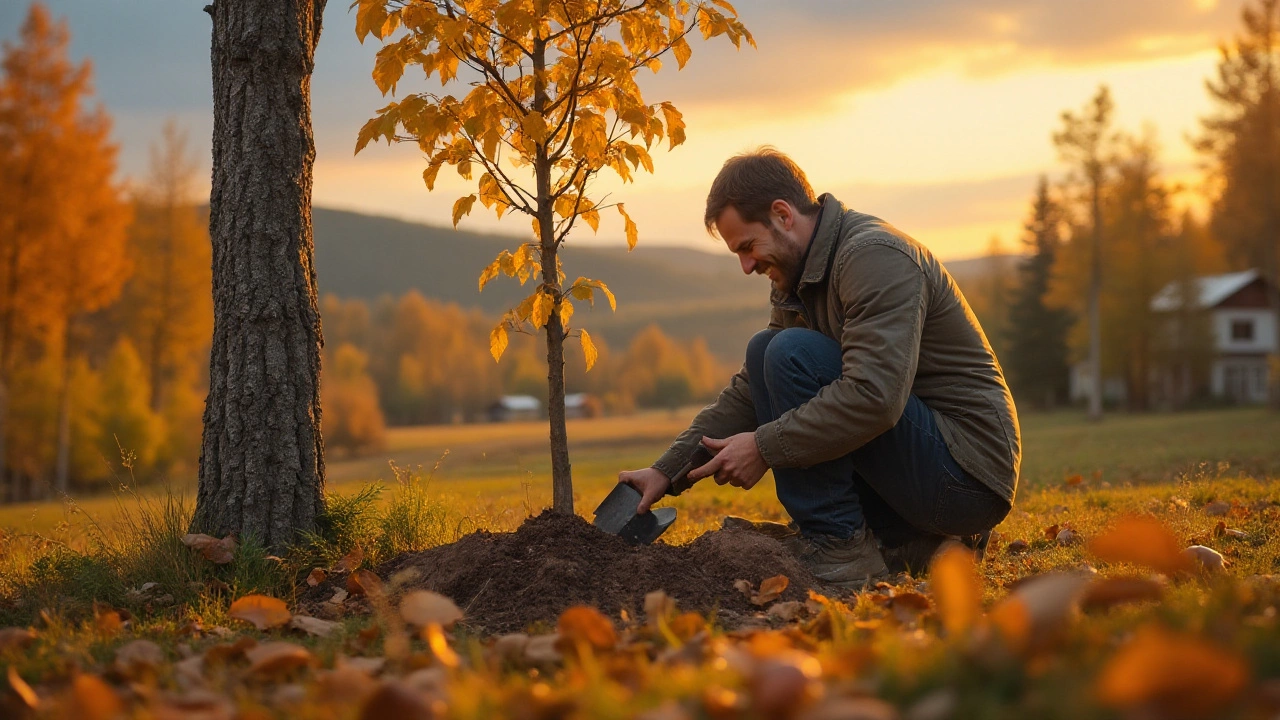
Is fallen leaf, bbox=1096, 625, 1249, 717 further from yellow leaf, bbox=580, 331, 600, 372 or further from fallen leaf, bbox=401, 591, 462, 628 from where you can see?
yellow leaf, bbox=580, 331, 600, 372

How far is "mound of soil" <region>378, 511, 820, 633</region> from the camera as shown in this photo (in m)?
3.01

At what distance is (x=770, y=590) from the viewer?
3115 millimetres

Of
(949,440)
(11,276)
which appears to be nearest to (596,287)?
(949,440)

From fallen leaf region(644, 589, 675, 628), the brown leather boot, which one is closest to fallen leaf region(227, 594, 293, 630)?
fallen leaf region(644, 589, 675, 628)

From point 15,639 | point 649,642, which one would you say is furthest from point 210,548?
point 649,642

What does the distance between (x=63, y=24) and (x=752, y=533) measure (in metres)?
22.4

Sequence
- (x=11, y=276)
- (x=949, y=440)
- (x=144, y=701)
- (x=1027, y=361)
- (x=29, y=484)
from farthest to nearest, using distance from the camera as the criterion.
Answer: (x=1027, y=361) < (x=29, y=484) < (x=11, y=276) < (x=949, y=440) < (x=144, y=701)

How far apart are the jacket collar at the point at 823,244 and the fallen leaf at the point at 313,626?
7.00ft

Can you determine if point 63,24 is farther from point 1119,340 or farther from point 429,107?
point 1119,340

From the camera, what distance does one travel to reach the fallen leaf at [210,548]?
3545 millimetres

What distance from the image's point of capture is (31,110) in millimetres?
19938

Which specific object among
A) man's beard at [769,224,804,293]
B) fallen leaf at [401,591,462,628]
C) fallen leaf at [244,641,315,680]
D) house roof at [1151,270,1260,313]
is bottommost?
Result: fallen leaf at [244,641,315,680]

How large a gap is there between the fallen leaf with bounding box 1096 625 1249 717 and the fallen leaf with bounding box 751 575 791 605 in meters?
1.86

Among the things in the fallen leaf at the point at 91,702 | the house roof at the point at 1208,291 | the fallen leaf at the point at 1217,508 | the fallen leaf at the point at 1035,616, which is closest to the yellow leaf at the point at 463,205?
the fallen leaf at the point at 91,702
